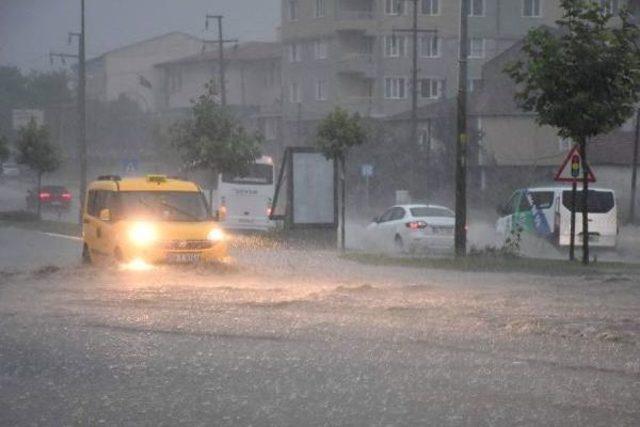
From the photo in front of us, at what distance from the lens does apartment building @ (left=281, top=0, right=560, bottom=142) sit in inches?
3233

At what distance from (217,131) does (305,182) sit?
9565 mm

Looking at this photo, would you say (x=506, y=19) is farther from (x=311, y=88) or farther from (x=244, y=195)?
(x=244, y=195)

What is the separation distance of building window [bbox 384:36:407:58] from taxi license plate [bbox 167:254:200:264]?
205ft

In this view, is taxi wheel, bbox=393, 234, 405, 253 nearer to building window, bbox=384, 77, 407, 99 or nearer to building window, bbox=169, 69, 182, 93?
building window, bbox=384, 77, 407, 99

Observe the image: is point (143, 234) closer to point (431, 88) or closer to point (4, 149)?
point (4, 149)

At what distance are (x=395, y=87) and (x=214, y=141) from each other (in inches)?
1735

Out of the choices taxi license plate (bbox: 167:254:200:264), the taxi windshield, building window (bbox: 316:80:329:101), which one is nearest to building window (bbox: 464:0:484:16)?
building window (bbox: 316:80:329:101)

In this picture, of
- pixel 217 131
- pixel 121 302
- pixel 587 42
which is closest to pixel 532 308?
pixel 121 302

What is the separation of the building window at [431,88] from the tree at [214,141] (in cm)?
4415

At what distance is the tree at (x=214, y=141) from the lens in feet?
137

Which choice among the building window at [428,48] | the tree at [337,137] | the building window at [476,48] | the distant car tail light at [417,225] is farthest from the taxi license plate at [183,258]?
the building window at [476,48]

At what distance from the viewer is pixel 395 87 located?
84.6m

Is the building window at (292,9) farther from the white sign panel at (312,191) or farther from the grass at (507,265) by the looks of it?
the grass at (507,265)

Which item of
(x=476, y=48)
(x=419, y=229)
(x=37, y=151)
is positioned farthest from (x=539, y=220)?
(x=476, y=48)
